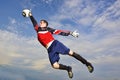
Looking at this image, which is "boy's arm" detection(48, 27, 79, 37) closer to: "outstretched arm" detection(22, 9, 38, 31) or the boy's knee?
"outstretched arm" detection(22, 9, 38, 31)

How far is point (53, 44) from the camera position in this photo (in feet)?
37.4

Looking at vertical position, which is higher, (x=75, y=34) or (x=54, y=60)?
(x=75, y=34)

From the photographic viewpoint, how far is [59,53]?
1135 cm

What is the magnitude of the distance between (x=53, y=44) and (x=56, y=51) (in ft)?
→ 1.29

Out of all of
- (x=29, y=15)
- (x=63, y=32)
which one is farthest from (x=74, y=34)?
(x=29, y=15)

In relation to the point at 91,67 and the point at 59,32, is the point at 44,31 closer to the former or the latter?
the point at 59,32

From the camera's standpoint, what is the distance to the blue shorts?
11161mm

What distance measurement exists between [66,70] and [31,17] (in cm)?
329

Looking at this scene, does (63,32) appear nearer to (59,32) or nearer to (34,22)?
(59,32)

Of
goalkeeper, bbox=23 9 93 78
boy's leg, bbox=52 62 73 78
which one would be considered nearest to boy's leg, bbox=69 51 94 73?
goalkeeper, bbox=23 9 93 78

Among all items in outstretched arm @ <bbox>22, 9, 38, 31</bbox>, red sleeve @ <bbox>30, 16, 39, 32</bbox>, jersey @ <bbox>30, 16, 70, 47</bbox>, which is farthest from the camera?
outstretched arm @ <bbox>22, 9, 38, 31</bbox>

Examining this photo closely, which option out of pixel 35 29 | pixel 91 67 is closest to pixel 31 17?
pixel 35 29

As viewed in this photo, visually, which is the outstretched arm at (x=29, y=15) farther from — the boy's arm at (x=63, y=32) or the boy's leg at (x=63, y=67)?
the boy's leg at (x=63, y=67)

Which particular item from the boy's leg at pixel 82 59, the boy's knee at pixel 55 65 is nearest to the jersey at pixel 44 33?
the boy's knee at pixel 55 65
